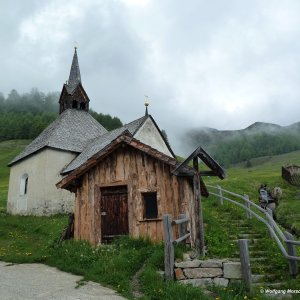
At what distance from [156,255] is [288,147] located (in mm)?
157643

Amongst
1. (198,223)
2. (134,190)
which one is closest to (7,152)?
(134,190)

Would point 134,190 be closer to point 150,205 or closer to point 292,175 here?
point 150,205

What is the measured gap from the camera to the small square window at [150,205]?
14430 millimetres

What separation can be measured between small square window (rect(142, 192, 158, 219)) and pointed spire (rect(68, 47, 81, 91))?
26.2m

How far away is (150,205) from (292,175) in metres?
21.3

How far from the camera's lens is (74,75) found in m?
40.5

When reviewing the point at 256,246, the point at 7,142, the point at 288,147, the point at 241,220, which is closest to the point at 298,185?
the point at 241,220

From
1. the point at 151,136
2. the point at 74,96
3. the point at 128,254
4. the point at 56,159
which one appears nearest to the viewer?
the point at 128,254

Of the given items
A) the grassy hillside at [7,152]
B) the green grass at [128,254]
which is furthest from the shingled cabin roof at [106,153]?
the grassy hillside at [7,152]

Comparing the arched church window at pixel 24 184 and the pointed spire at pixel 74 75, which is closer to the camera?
the arched church window at pixel 24 184

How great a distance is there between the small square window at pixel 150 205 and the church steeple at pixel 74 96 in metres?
25.0

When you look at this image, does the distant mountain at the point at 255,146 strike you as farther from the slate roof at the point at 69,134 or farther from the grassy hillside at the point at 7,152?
the slate roof at the point at 69,134

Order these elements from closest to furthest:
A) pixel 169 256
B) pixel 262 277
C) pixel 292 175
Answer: pixel 169 256
pixel 262 277
pixel 292 175

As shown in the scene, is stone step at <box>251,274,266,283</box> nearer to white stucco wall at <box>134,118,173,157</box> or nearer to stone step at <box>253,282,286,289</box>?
stone step at <box>253,282,286,289</box>
